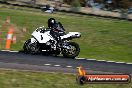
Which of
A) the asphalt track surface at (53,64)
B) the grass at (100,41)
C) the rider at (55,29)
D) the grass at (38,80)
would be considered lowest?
the grass at (100,41)

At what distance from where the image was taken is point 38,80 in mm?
13906

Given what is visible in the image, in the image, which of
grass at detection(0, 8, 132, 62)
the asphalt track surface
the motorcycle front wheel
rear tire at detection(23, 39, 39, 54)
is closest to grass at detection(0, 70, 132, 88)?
the asphalt track surface

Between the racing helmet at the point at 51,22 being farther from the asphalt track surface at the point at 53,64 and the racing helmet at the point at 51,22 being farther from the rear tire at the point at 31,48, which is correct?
the asphalt track surface at the point at 53,64

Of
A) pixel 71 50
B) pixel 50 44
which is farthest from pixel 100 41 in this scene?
pixel 50 44

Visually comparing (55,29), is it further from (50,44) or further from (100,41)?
(100,41)

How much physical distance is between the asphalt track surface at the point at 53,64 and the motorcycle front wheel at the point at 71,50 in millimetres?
393

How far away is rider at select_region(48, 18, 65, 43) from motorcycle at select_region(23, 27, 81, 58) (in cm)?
14

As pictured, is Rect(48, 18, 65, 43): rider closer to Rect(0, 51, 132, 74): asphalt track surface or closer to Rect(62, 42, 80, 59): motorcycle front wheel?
Rect(62, 42, 80, 59): motorcycle front wheel

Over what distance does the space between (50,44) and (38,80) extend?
667 cm

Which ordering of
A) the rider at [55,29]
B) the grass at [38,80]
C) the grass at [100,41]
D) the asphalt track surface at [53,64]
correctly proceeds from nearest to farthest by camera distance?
the grass at [38,80]
the asphalt track surface at [53,64]
the rider at [55,29]
the grass at [100,41]

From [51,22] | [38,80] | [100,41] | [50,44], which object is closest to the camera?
[38,80]

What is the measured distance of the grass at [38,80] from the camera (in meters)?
13.2

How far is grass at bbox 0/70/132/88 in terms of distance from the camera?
13.2m

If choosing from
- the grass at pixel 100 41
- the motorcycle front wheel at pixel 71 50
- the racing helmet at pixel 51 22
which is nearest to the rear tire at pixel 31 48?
the racing helmet at pixel 51 22
